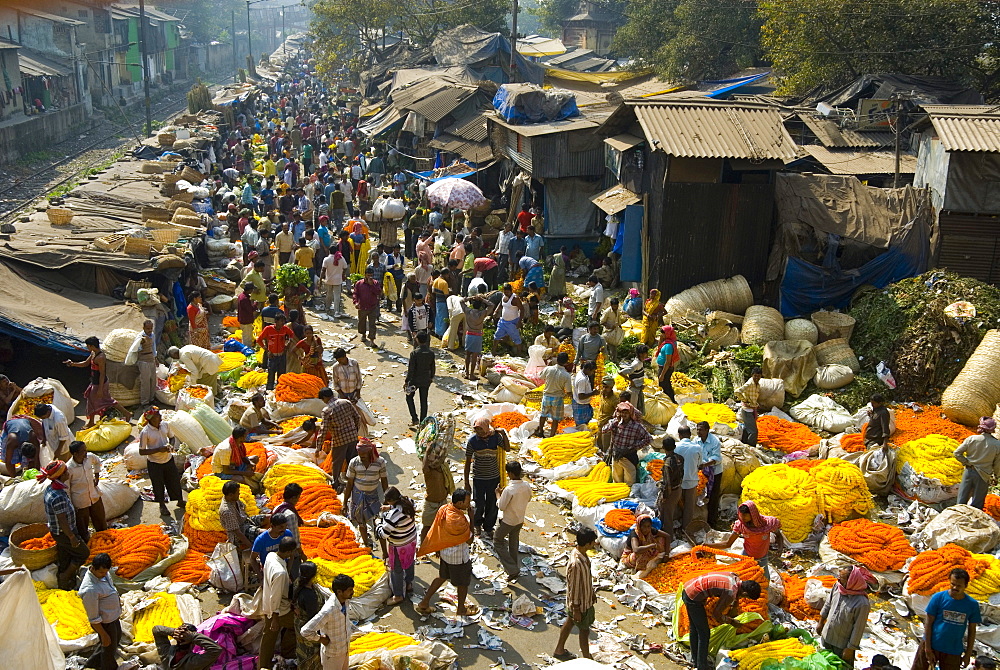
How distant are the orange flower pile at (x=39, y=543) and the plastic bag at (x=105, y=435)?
8.39 ft

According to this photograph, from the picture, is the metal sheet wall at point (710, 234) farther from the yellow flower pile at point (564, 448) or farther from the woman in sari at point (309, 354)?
the woman in sari at point (309, 354)

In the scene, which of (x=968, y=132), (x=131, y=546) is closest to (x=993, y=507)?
(x=968, y=132)

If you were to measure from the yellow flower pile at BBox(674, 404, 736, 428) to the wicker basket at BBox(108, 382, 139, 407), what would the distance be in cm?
727

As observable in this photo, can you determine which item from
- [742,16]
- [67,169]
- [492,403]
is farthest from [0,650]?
Answer: [742,16]

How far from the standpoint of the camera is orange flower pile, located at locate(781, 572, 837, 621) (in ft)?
26.3

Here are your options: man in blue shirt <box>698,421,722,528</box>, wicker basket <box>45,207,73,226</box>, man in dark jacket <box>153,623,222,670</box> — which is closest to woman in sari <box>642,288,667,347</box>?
man in blue shirt <box>698,421,722,528</box>

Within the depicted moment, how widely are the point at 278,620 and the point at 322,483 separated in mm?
3024

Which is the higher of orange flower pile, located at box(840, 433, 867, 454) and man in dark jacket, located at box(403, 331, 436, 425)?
man in dark jacket, located at box(403, 331, 436, 425)

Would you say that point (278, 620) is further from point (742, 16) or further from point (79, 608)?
point (742, 16)

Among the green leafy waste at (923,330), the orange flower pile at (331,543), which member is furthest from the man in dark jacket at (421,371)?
the green leafy waste at (923,330)

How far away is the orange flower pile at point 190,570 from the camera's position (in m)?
8.11

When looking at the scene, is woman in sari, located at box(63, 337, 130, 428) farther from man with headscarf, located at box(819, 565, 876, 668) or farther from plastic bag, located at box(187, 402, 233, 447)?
man with headscarf, located at box(819, 565, 876, 668)

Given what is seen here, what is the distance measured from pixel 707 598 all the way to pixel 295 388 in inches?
257

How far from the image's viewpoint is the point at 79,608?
24.4 ft
